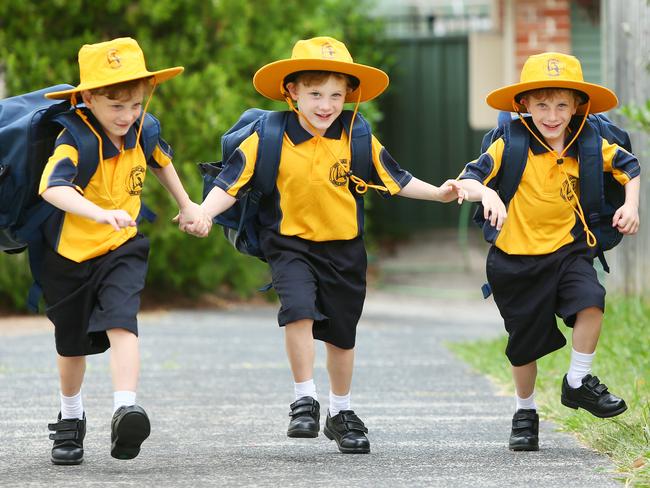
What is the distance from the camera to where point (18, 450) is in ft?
17.6

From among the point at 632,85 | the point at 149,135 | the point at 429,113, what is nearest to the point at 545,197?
the point at 149,135

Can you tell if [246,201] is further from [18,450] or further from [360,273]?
[18,450]

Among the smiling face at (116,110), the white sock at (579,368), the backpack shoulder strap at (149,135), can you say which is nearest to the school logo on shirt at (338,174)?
the backpack shoulder strap at (149,135)

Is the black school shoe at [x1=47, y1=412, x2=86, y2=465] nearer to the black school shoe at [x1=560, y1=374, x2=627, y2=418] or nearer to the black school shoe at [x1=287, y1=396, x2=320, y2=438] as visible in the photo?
the black school shoe at [x1=287, y1=396, x2=320, y2=438]

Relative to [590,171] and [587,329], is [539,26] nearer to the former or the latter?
[590,171]

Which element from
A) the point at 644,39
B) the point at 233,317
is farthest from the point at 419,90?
the point at 644,39

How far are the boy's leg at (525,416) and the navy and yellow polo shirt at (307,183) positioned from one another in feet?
2.99

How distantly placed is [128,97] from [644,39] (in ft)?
18.7

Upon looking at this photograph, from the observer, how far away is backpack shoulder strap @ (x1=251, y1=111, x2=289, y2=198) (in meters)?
5.36

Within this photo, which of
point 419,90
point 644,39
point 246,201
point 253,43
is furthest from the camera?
point 419,90

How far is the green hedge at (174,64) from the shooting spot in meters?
11.5

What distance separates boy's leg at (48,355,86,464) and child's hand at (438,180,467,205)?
1572 mm

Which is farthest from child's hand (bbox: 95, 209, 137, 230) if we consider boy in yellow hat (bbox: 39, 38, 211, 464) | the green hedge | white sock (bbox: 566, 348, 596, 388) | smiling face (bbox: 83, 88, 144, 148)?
the green hedge

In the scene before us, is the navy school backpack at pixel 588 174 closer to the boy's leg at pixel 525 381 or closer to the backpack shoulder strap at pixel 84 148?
the boy's leg at pixel 525 381
